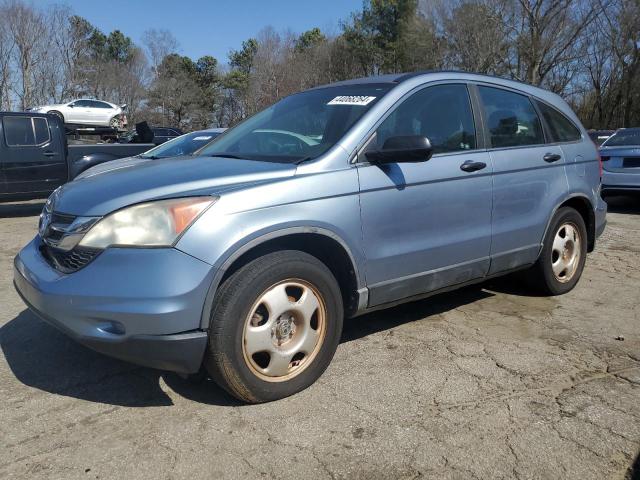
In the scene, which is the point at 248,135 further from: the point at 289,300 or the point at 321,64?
the point at 321,64

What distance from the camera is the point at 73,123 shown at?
75.2 feet

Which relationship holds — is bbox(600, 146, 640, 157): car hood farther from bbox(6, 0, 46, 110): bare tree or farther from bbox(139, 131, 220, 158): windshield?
bbox(6, 0, 46, 110): bare tree

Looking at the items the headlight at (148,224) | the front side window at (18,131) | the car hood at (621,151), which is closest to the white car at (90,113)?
the front side window at (18,131)

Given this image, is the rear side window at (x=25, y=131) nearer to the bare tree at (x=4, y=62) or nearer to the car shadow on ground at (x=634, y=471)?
the car shadow on ground at (x=634, y=471)

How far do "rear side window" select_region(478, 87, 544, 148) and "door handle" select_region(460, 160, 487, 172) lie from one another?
0.99 feet

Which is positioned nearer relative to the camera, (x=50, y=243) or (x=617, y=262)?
(x=50, y=243)

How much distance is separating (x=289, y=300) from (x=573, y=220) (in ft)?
9.67

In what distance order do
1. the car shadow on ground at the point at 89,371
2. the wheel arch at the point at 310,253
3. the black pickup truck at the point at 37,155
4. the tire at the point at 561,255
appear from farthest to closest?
the black pickup truck at the point at 37,155, the tire at the point at 561,255, the car shadow on ground at the point at 89,371, the wheel arch at the point at 310,253

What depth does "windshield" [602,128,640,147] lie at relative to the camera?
10023mm

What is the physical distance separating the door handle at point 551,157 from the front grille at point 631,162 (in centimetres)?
604

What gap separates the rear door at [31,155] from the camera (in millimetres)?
9828

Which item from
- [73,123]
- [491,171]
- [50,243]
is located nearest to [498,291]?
[491,171]

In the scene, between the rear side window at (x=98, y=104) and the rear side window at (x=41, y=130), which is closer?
the rear side window at (x=41, y=130)

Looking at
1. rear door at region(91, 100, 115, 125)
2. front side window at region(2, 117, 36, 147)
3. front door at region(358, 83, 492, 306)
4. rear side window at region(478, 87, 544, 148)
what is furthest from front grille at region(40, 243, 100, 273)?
rear door at region(91, 100, 115, 125)
